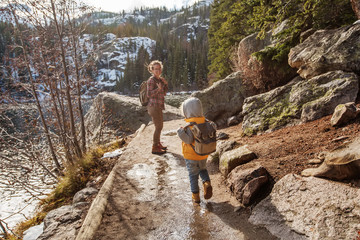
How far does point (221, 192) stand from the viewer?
315 centimetres

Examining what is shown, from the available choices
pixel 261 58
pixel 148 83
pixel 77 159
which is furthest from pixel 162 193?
pixel 261 58

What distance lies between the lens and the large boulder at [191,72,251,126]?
25.5ft

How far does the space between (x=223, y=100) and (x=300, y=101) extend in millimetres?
3571

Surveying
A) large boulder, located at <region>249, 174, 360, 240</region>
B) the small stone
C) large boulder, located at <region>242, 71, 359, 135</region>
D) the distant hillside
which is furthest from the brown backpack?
the distant hillside

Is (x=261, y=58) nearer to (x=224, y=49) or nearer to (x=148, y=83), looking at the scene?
(x=148, y=83)

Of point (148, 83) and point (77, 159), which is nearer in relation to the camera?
point (148, 83)

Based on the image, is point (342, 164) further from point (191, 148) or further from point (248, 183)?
point (191, 148)

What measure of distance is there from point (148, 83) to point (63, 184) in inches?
118

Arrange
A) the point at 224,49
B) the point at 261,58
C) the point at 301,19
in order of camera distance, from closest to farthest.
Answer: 1. the point at 301,19
2. the point at 261,58
3. the point at 224,49

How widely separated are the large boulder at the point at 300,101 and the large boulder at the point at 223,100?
2.16 meters

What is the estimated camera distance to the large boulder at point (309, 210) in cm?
179

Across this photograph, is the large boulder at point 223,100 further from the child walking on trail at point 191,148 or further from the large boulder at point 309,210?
the large boulder at point 309,210

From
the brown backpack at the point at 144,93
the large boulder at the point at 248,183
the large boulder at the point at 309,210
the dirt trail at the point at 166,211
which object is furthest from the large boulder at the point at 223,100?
the large boulder at the point at 309,210

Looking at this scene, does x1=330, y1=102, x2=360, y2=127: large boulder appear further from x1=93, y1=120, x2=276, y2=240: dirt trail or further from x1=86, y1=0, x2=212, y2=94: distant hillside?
x1=86, y1=0, x2=212, y2=94: distant hillside
